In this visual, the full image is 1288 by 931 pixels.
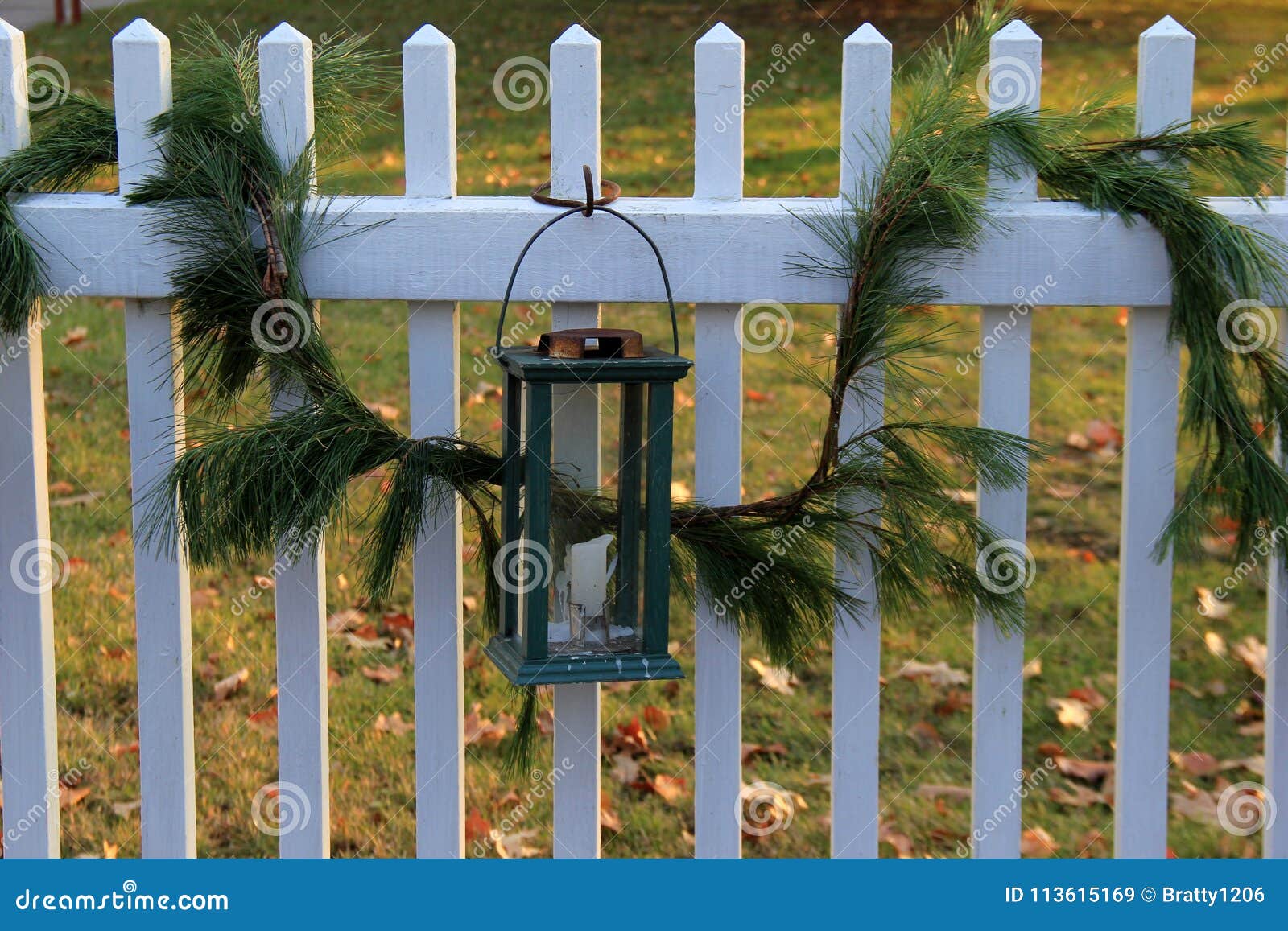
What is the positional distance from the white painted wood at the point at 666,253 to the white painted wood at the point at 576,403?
0.04 metres

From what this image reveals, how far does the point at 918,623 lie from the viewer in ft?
11.5

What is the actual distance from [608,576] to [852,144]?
2.54 feet

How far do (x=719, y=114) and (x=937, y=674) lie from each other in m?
1.79

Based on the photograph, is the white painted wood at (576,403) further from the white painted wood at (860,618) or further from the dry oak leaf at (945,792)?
the dry oak leaf at (945,792)

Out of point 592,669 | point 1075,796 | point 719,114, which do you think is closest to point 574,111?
point 719,114

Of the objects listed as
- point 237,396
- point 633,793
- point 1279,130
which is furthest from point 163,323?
point 1279,130

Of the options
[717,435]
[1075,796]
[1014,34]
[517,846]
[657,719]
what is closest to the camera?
[1014,34]

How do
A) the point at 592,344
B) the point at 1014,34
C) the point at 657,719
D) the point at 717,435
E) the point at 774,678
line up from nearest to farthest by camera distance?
the point at 592,344, the point at 1014,34, the point at 717,435, the point at 657,719, the point at 774,678

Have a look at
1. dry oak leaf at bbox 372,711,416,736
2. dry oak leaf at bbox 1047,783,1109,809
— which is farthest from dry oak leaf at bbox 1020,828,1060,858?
dry oak leaf at bbox 372,711,416,736

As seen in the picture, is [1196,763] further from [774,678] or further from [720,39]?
[720,39]

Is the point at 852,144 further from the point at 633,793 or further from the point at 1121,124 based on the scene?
the point at 633,793

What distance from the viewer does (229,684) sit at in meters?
3.19

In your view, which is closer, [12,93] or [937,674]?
[12,93]

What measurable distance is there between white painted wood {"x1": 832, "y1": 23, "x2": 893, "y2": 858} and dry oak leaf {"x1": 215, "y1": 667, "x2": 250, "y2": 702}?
1.65m
